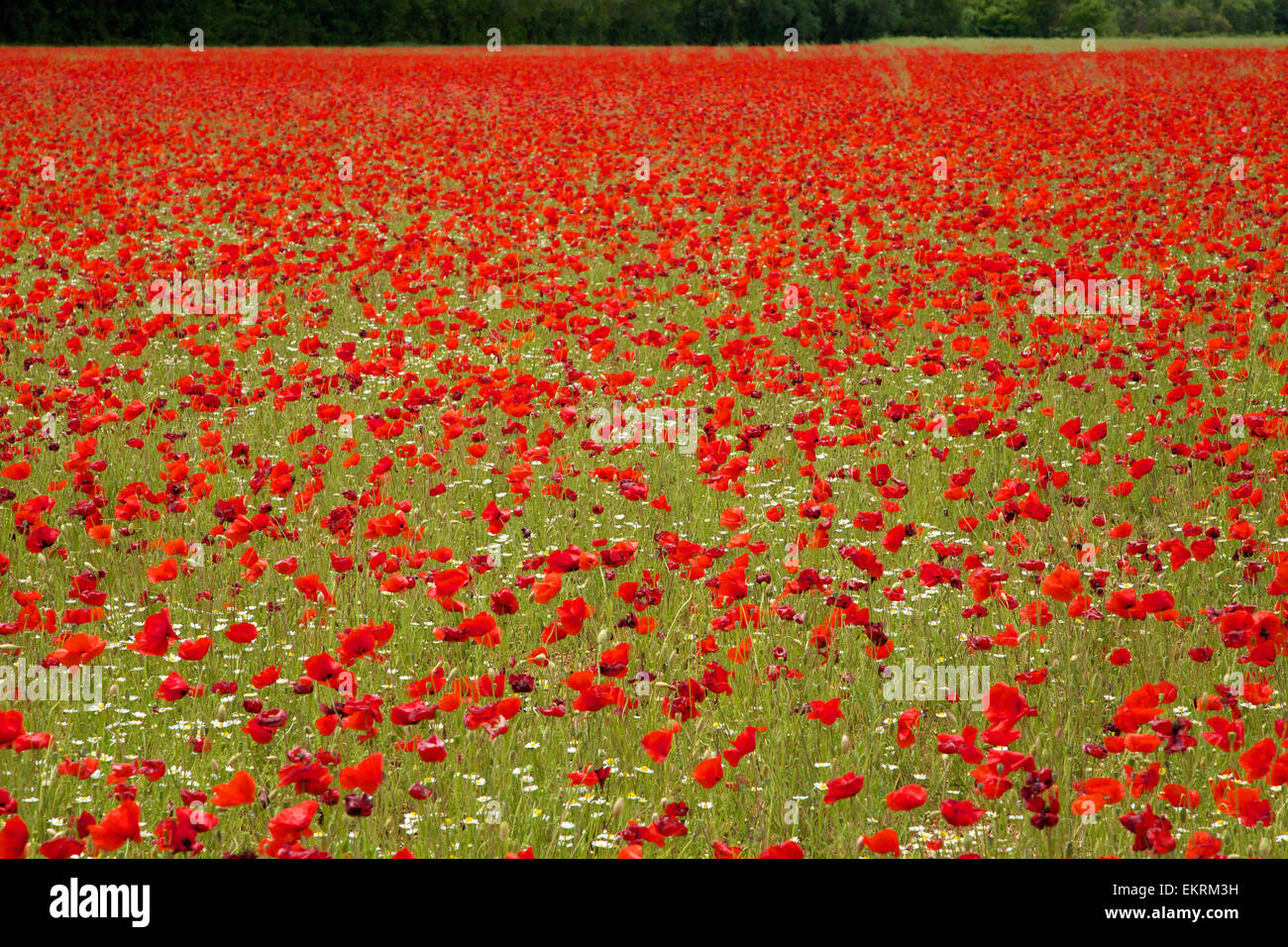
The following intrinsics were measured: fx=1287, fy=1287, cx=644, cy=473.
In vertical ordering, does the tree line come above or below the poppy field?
above

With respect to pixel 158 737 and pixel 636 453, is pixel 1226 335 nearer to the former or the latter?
pixel 636 453

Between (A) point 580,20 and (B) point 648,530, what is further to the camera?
(A) point 580,20

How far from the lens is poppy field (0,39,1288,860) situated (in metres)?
3.12

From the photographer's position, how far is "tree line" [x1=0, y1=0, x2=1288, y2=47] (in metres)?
47.6

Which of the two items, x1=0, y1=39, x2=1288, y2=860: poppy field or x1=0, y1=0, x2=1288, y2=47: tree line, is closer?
x1=0, y1=39, x2=1288, y2=860: poppy field

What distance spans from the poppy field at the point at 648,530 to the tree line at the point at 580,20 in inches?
1524

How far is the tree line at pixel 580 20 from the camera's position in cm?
4762

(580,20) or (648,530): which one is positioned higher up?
(580,20)

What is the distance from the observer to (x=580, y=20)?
5709cm

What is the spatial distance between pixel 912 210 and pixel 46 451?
27.4 ft

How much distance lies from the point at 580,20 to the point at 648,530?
2198 inches

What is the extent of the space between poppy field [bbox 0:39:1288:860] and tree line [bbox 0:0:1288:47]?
38.7 meters

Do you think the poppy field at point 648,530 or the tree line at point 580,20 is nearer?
the poppy field at point 648,530
